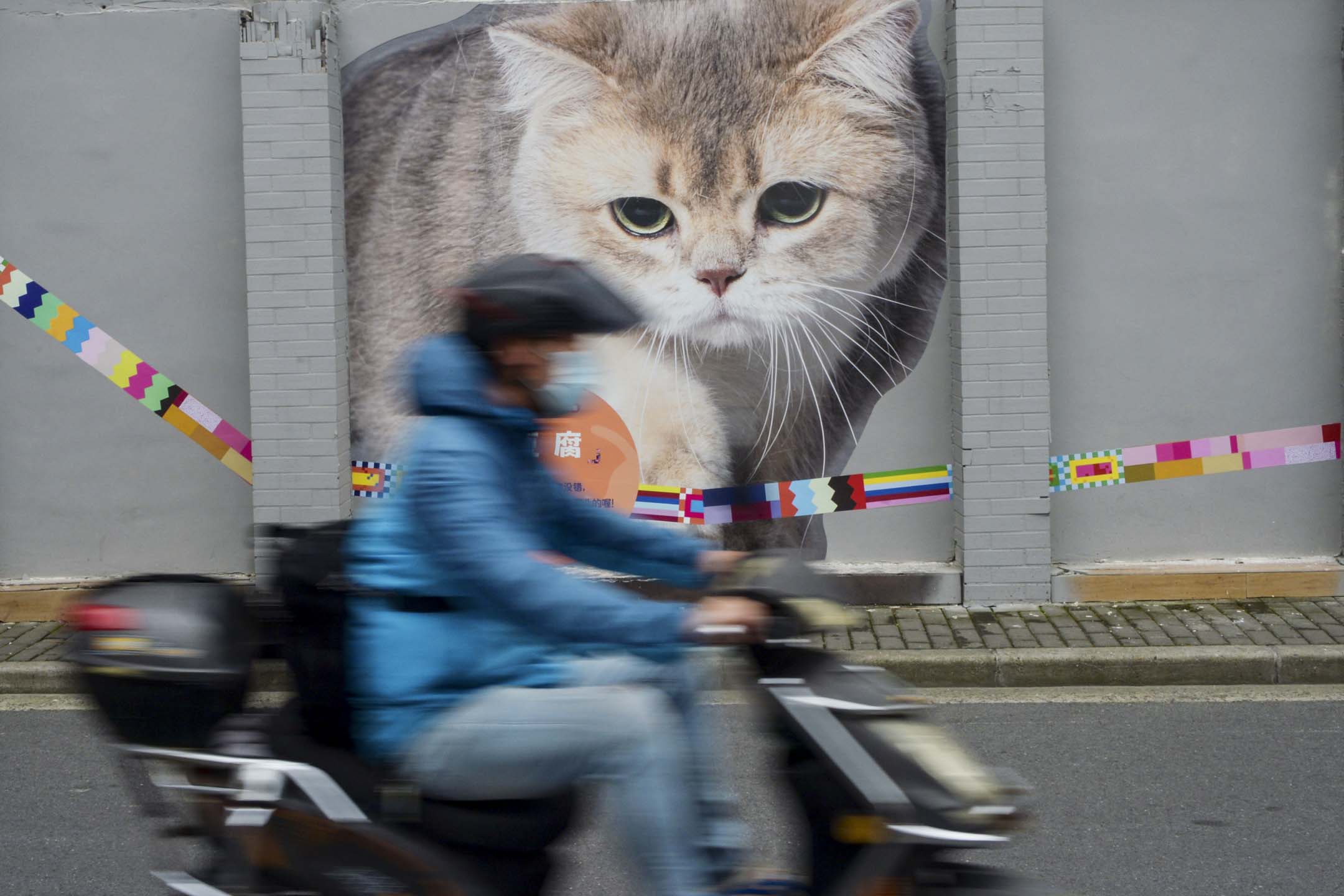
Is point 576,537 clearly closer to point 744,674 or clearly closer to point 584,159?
point 744,674

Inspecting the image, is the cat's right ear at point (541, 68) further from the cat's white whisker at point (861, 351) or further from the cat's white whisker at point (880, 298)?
the cat's white whisker at point (861, 351)

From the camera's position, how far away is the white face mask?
2928 mm

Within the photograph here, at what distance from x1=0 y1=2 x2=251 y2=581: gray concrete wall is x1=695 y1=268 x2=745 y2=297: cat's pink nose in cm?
271

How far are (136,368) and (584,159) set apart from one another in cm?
292

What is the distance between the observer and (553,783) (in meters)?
2.76

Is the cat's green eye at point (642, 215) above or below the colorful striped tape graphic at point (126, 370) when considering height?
above

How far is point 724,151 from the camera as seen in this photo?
26.6 feet

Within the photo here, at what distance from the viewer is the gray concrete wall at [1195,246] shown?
8203mm

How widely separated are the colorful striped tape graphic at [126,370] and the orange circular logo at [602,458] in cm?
190

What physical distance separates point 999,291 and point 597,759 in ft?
19.1

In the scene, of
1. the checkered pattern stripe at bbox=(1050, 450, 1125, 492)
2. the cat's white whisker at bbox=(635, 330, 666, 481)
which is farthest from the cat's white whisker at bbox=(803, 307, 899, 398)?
the checkered pattern stripe at bbox=(1050, 450, 1125, 492)

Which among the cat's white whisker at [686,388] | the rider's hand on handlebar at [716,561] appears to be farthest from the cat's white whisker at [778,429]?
the rider's hand on handlebar at [716,561]

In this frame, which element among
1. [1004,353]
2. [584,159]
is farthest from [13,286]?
[1004,353]

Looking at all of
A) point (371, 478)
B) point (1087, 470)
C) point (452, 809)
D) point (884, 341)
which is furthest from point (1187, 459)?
point (452, 809)
